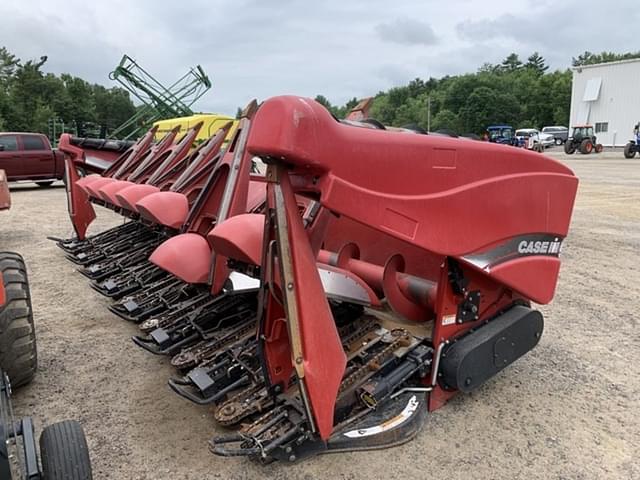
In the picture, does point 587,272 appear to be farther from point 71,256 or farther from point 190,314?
point 71,256

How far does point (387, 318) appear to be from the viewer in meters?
3.19

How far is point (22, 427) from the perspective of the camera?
1.73 m

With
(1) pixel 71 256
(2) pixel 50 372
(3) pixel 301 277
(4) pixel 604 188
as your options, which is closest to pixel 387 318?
(3) pixel 301 277

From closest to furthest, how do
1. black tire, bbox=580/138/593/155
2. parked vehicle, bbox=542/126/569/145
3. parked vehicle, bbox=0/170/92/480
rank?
parked vehicle, bbox=0/170/92/480
black tire, bbox=580/138/593/155
parked vehicle, bbox=542/126/569/145

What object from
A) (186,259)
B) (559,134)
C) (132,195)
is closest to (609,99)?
(559,134)

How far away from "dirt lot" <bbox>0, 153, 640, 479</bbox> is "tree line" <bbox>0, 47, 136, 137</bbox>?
23.7 m

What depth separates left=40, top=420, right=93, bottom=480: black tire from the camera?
1.75 m

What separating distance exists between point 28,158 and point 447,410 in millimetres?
15084

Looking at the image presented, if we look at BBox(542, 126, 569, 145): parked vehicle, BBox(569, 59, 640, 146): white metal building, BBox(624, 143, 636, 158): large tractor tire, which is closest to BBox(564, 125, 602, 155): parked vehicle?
BBox(624, 143, 636, 158): large tractor tire

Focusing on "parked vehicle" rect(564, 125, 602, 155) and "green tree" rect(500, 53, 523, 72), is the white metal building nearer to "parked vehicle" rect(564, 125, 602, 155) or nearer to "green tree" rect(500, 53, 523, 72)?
"parked vehicle" rect(564, 125, 602, 155)

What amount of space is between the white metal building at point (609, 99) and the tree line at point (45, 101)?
33512mm

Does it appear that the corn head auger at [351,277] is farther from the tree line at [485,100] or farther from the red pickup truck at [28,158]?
the tree line at [485,100]

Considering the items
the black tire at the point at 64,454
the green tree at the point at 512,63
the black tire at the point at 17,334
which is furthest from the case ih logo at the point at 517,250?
the green tree at the point at 512,63

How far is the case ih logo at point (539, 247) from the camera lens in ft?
8.57
